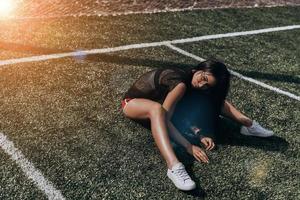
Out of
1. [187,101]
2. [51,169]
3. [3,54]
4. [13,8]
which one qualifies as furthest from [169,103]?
[13,8]

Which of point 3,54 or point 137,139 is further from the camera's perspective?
point 3,54

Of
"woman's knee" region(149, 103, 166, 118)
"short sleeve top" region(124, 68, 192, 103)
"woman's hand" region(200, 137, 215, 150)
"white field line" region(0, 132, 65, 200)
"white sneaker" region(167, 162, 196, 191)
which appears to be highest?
"short sleeve top" region(124, 68, 192, 103)

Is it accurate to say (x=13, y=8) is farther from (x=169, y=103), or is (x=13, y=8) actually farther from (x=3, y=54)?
(x=169, y=103)

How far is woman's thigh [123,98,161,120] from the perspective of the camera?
4.91 metres

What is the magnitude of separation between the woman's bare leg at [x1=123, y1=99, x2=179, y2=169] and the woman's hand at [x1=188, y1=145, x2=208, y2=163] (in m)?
0.31

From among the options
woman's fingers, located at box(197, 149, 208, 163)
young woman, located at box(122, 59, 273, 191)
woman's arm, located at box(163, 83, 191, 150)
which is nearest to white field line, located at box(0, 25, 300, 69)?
young woman, located at box(122, 59, 273, 191)

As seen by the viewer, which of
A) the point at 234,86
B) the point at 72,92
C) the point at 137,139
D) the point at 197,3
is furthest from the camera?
the point at 197,3

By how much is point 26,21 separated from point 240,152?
522cm

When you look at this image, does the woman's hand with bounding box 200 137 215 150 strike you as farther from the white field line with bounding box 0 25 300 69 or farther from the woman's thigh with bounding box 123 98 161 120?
the white field line with bounding box 0 25 300 69

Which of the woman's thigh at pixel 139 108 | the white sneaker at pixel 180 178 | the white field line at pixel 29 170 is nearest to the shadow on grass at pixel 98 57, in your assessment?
the woman's thigh at pixel 139 108

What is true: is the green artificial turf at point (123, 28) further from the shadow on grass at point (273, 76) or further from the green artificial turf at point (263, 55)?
the shadow on grass at point (273, 76)

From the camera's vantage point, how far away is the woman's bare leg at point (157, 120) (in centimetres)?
458

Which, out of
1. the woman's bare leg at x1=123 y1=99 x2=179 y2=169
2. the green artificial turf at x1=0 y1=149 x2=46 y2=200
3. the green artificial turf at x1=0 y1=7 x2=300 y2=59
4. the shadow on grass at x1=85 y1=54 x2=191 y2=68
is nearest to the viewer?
the green artificial turf at x1=0 y1=149 x2=46 y2=200

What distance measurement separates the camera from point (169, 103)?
15.8ft
